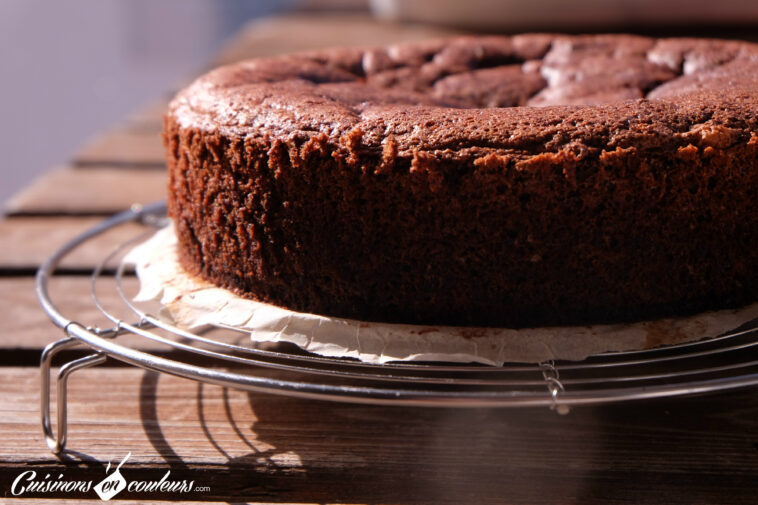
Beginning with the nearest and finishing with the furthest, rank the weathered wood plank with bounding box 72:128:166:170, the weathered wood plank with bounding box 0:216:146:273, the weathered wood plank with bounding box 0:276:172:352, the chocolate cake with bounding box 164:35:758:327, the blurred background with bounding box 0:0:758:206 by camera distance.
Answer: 1. the chocolate cake with bounding box 164:35:758:327
2. the weathered wood plank with bounding box 0:276:172:352
3. the weathered wood plank with bounding box 0:216:146:273
4. the weathered wood plank with bounding box 72:128:166:170
5. the blurred background with bounding box 0:0:758:206

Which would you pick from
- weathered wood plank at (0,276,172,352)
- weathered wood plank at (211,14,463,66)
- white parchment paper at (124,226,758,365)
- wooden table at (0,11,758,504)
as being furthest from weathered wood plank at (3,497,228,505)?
weathered wood plank at (211,14,463,66)

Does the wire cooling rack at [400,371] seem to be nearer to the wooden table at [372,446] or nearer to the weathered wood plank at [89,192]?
the wooden table at [372,446]

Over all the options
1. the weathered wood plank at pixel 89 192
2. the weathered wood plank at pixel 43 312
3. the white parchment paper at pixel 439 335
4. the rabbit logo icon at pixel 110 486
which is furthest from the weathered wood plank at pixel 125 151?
the rabbit logo icon at pixel 110 486

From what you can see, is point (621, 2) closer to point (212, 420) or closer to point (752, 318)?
point (752, 318)

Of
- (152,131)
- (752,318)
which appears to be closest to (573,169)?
(752,318)

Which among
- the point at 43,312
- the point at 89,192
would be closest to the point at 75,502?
the point at 43,312

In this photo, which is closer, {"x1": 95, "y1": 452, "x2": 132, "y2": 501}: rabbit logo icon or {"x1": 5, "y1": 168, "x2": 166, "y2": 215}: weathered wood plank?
{"x1": 95, "y1": 452, "x2": 132, "y2": 501}: rabbit logo icon

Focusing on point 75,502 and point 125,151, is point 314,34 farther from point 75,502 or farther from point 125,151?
point 75,502

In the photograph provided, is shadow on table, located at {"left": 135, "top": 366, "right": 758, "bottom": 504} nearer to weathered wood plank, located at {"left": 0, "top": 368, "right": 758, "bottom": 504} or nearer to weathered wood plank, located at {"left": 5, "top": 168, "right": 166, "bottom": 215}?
weathered wood plank, located at {"left": 0, "top": 368, "right": 758, "bottom": 504}
